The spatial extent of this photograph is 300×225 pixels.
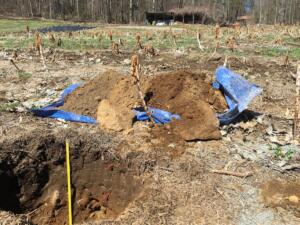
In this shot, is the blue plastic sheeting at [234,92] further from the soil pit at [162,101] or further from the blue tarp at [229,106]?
the soil pit at [162,101]

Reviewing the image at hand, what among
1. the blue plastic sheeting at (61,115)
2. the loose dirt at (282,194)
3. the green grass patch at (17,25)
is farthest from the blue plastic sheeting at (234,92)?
the green grass patch at (17,25)

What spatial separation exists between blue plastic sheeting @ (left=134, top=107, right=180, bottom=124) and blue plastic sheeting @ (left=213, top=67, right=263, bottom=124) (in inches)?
26.6

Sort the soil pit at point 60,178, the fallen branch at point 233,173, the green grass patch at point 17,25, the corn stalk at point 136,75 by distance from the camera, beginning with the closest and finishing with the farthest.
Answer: the fallen branch at point 233,173
the soil pit at point 60,178
the corn stalk at point 136,75
the green grass patch at point 17,25

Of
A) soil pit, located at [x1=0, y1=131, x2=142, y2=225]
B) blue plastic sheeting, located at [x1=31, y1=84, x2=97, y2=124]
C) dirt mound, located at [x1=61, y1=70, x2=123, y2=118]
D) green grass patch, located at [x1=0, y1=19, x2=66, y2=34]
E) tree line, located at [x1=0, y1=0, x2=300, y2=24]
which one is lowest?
soil pit, located at [x1=0, y1=131, x2=142, y2=225]

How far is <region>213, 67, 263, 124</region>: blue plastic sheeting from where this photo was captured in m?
5.09

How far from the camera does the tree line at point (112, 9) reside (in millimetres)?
39594

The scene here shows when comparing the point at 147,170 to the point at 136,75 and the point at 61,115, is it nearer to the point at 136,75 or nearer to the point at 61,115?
the point at 136,75

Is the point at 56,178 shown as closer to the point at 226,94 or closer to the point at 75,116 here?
the point at 75,116

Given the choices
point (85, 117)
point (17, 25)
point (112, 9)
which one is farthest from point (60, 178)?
point (112, 9)

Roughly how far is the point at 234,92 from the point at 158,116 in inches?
45.3

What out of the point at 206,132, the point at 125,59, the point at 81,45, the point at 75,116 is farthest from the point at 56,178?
the point at 81,45

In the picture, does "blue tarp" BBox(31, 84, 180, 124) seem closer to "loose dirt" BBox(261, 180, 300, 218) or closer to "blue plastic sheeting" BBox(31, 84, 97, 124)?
"blue plastic sheeting" BBox(31, 84, 97, 124)

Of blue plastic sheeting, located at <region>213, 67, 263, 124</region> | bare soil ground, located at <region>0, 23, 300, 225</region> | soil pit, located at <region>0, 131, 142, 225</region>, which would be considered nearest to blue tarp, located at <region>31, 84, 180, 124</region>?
bare soil ground, located at <region>0, 23, 300, 225</region>

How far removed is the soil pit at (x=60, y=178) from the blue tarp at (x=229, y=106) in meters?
0.67
